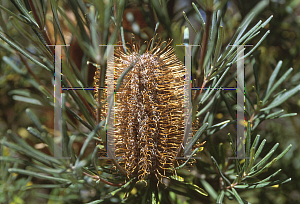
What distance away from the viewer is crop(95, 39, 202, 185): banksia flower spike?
272 mm

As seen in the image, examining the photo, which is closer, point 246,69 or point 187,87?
point 187,87

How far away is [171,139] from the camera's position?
11.5 inches

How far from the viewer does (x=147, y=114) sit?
10.8 inches

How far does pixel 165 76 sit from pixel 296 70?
0.33 m

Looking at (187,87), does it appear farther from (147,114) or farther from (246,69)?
(246,69)

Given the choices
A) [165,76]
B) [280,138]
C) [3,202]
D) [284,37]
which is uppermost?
[284,37]

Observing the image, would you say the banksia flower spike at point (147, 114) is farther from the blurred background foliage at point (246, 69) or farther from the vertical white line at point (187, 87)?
the blurred background foliage at point (246, 69)

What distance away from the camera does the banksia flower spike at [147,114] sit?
10.7 inches

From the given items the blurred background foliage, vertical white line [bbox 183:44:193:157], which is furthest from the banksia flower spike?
the blurred background foliage

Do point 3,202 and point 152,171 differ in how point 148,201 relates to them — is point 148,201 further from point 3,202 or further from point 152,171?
point 3,202

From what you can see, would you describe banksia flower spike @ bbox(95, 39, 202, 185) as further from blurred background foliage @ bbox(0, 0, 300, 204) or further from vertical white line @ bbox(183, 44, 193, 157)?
blurred background foliage @ bbox(0, 0, 300, 204)

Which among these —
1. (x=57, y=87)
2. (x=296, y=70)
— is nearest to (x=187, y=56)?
(x=57, y=87)

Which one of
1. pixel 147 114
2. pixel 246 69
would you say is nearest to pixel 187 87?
pixel 147 114

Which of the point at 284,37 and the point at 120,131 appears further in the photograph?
the point at 284,37
